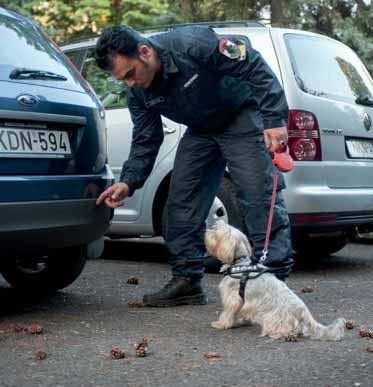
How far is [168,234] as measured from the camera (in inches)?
223

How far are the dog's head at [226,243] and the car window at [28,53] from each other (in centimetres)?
123

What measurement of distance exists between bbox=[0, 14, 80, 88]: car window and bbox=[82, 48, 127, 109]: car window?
2.00 meters

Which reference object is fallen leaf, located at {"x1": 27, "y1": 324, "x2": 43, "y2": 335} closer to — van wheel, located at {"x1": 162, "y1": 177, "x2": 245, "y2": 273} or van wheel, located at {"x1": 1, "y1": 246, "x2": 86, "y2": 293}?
van wheel, located at {"x1": 1, "y1": 246, "x2": 86, "y2": 293}

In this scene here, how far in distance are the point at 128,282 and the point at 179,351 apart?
7.43 ft

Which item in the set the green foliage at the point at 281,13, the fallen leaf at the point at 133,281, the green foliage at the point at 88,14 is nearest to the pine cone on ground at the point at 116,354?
the fallen leaf at the point at 133,281

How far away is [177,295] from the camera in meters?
5.59

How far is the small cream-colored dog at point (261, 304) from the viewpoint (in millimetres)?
4531

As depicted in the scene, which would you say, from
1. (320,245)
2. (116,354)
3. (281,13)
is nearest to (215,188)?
(116,354)

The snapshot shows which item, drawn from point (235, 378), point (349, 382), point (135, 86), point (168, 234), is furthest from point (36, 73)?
point (349, 382)

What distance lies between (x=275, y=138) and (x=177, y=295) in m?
1.41

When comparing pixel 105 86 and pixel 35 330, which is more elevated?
pixel 105 86

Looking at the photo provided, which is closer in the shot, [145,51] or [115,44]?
[115,44]

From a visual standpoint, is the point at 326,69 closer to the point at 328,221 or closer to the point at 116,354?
the point at 328,221

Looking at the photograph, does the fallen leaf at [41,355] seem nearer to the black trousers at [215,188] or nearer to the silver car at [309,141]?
the black trousers at [215,188]
